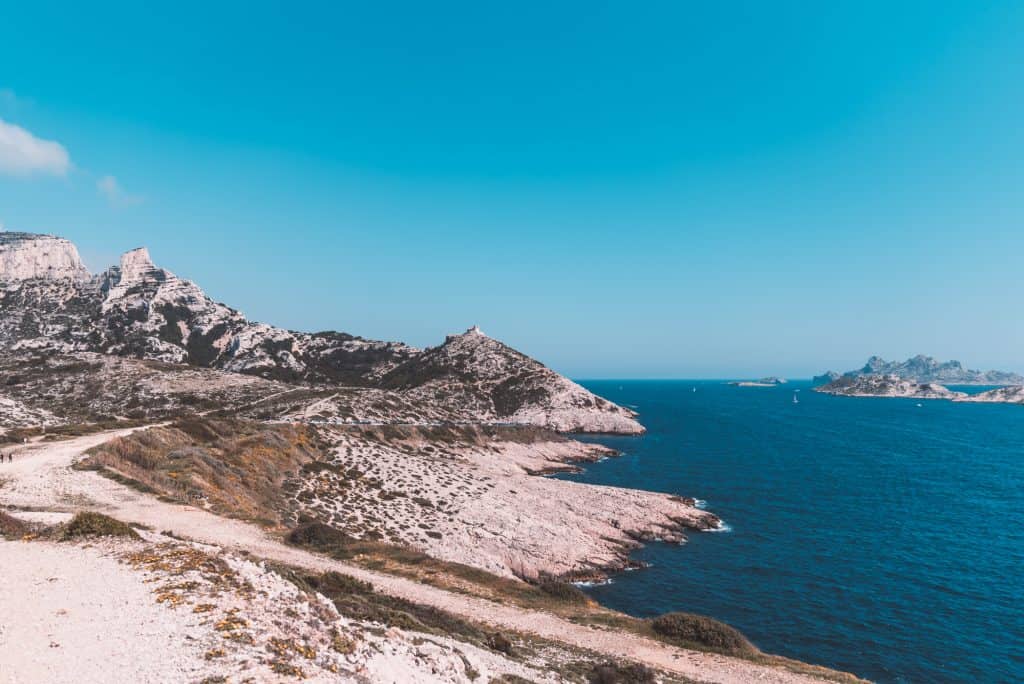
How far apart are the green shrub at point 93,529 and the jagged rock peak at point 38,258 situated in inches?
8140

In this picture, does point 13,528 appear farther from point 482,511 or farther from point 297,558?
point 482,511

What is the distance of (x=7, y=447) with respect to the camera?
136 feet

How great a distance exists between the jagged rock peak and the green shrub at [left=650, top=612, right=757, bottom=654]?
22179 cm

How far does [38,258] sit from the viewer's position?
178 meters

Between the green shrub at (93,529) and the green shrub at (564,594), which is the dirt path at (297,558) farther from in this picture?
the green shrub at (93,529)

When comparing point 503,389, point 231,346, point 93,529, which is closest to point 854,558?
point 93,529

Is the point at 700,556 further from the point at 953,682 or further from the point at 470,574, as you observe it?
the point at 470,574

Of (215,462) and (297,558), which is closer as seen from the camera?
(297,558)

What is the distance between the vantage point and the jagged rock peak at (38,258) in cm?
16912

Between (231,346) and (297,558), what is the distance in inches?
6276

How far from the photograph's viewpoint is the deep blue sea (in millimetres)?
35188

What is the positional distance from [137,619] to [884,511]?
3234 inches

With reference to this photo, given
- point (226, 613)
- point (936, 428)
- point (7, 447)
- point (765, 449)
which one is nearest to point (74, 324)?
point (7, 447)

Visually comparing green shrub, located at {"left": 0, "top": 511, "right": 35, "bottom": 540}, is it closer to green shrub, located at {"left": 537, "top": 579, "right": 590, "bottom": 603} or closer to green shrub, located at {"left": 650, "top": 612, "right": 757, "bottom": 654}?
green shrub, located at {"left": 537, "top": 579, "right": 590, "bottom": 603}
